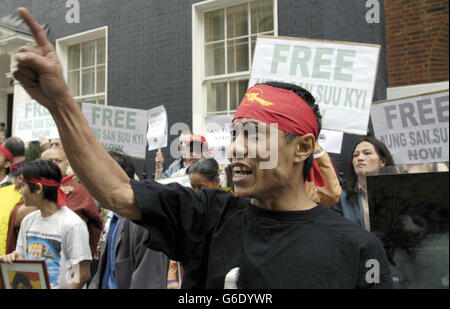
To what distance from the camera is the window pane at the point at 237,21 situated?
5980mm

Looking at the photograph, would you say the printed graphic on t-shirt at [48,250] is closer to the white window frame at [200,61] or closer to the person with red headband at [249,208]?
the person with red headband at [249,208]

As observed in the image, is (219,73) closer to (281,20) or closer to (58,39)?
(281,20)

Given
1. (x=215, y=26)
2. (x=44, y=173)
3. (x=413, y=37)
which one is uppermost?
(x=215, y=26)

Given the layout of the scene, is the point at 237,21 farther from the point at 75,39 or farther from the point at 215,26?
the point at 75,39

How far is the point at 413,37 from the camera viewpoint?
3045mm

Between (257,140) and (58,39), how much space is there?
2066 millimetres

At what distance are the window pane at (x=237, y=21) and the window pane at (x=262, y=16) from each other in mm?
136

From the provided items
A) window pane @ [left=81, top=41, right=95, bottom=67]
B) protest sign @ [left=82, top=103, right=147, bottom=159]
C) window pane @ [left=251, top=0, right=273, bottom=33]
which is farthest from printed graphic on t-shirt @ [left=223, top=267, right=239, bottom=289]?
window pane @ [left=251, top=0, right=273, bottom=33]

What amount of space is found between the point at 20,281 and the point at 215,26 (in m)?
4.60

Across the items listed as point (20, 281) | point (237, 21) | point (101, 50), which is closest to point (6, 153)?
point (101, 50)

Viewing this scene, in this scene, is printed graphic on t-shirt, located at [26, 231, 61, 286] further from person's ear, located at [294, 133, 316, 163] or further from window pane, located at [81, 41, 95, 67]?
person's ear, located at [294, 133, 316, 163]

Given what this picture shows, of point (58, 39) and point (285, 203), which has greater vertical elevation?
point (58, 39)

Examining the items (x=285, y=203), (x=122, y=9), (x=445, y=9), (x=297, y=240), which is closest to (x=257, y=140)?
(x=285, y=203)

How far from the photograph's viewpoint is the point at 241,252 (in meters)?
1.44
